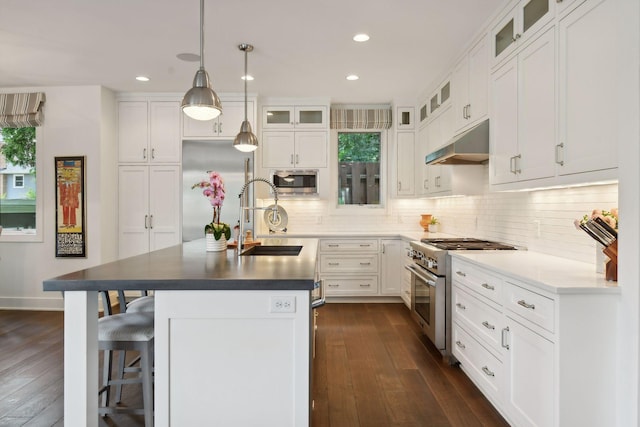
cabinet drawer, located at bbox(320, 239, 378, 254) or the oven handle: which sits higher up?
cabinet drawer, located at bbox(320, 239, 378, 254)

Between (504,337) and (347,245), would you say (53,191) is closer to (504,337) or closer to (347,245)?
(347,245)

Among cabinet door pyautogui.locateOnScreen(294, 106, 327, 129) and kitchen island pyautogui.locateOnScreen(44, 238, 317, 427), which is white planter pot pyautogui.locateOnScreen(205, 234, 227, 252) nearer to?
kitchen island pyautogui.locateOnScreen(44, 238, 317, 427)

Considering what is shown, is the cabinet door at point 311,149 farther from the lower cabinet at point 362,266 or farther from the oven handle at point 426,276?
the oven handle at point 426,276

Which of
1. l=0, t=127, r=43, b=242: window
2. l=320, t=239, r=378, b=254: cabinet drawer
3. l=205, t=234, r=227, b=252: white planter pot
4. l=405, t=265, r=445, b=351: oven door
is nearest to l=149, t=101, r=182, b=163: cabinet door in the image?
l=0, t=127, r=43, b=242: window

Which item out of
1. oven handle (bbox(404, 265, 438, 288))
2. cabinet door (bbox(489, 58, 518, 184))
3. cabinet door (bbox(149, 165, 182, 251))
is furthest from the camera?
cabinet door (bbox(149, 165, 182, 251))

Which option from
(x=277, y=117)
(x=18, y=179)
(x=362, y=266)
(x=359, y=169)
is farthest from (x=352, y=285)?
(x=18, y=179)

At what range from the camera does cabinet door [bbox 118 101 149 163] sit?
5094 millimetres

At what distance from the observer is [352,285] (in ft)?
16.8

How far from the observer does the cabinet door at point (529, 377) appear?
72.0 inches

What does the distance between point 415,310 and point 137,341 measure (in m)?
2.71

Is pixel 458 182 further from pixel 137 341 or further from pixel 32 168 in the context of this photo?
pixel 32 168

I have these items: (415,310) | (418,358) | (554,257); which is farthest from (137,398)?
(554,257)

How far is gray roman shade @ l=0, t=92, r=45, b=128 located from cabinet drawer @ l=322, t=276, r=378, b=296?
399 cm

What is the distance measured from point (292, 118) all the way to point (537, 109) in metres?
3.41
